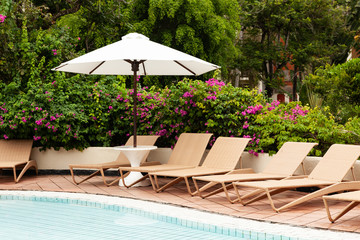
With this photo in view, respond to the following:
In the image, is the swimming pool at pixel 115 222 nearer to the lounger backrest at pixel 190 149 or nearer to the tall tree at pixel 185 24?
the lounger backrest at pixel 190 149

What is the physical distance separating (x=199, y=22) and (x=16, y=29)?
8.91 meters

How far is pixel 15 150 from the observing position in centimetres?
1011

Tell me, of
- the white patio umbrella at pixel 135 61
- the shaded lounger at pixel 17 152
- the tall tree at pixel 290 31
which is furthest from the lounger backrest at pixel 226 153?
the tall tree at pixel 290 31

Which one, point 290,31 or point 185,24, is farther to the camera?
point 290,31

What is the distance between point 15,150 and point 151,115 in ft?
9.11

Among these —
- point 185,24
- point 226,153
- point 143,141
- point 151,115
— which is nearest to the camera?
point 226,153

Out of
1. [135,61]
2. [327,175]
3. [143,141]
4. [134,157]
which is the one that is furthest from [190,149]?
[327,175]

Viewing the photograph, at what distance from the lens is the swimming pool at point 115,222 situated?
5.39 m

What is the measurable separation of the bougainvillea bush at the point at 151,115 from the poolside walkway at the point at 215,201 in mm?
1030

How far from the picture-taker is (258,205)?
6977 mm

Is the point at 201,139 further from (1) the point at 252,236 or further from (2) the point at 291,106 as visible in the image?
(1) the point at 252,236

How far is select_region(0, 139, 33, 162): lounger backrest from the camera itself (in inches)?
394

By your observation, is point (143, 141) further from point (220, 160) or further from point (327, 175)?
point (327, 175)

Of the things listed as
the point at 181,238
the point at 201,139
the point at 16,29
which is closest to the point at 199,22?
the point at 16,29
